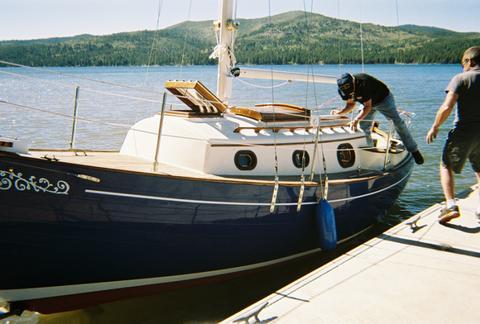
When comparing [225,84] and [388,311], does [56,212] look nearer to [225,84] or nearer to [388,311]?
[388,311]

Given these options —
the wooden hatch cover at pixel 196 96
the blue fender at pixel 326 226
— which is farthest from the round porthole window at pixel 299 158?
the wooden hatch cover at pixel 196 96

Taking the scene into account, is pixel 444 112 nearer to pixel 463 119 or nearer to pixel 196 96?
pixel 463 119

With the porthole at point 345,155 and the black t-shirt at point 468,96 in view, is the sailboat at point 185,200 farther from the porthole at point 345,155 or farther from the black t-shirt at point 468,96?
the black t-shirt at point 468,96

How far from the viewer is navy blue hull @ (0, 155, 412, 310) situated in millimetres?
6082

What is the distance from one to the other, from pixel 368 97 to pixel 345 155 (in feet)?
4.21

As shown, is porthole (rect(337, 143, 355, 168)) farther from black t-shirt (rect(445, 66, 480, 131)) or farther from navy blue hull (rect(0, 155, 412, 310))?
black t-shirt (rect(445, 66, 480, 131))

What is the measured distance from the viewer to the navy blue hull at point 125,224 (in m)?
6.08

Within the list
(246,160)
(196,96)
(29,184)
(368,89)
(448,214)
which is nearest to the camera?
(29,184)

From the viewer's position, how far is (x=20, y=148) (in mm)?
6016

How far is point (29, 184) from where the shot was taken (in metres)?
6.00

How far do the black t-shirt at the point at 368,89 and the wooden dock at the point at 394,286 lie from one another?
9.46 feet

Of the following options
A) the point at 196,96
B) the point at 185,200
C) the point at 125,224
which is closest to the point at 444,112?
the point at 185,200

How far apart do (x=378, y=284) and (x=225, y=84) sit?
5.39 m

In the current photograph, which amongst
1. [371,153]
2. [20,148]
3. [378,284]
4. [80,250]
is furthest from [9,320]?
[371,153]
